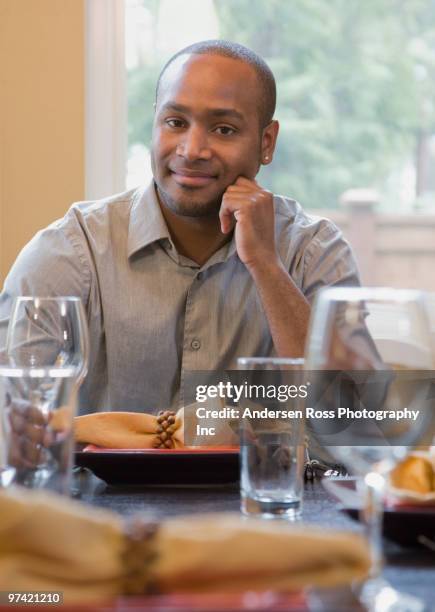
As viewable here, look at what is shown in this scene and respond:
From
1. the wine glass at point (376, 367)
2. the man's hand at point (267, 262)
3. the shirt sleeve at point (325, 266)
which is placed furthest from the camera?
the shirt sleeve at point (325, 266)

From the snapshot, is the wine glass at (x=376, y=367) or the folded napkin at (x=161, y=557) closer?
the folded napkin at (x=161, y=557)

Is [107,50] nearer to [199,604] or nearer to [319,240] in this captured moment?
[319,240]

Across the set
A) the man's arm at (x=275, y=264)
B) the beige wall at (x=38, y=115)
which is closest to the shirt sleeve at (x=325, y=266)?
the man's arm at (x=275, y=264)

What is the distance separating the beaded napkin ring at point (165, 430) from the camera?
1253 mm

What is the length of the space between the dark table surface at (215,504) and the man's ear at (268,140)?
1.14m

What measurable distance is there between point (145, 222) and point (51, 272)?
0.69 feet

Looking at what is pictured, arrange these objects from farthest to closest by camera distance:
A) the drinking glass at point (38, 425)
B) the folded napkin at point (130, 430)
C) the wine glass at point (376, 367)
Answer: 1. the folded napkin at point (130, 430)
2. the drinking glass at point (38, 425)
3. the wine glass at point (376, 367)

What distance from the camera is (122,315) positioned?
6.45 ft

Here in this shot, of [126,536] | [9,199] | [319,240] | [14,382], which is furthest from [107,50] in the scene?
[126,536]

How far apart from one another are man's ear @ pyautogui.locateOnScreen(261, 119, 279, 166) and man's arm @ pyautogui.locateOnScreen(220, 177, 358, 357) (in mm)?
179

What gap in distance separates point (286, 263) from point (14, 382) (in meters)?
1.25

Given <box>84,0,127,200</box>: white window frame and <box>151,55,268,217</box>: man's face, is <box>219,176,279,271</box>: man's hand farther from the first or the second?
<box>84,0,127,200</box>: white window frame

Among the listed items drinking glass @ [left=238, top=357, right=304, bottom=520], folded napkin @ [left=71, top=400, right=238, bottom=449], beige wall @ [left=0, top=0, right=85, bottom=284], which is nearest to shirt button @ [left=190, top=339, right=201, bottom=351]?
folded napkin @ [left=71, top=400, right=238, bottom=449]

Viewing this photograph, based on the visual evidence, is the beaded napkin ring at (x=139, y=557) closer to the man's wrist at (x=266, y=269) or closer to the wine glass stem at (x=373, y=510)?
the wine glass stem at (x=373, y=510)
